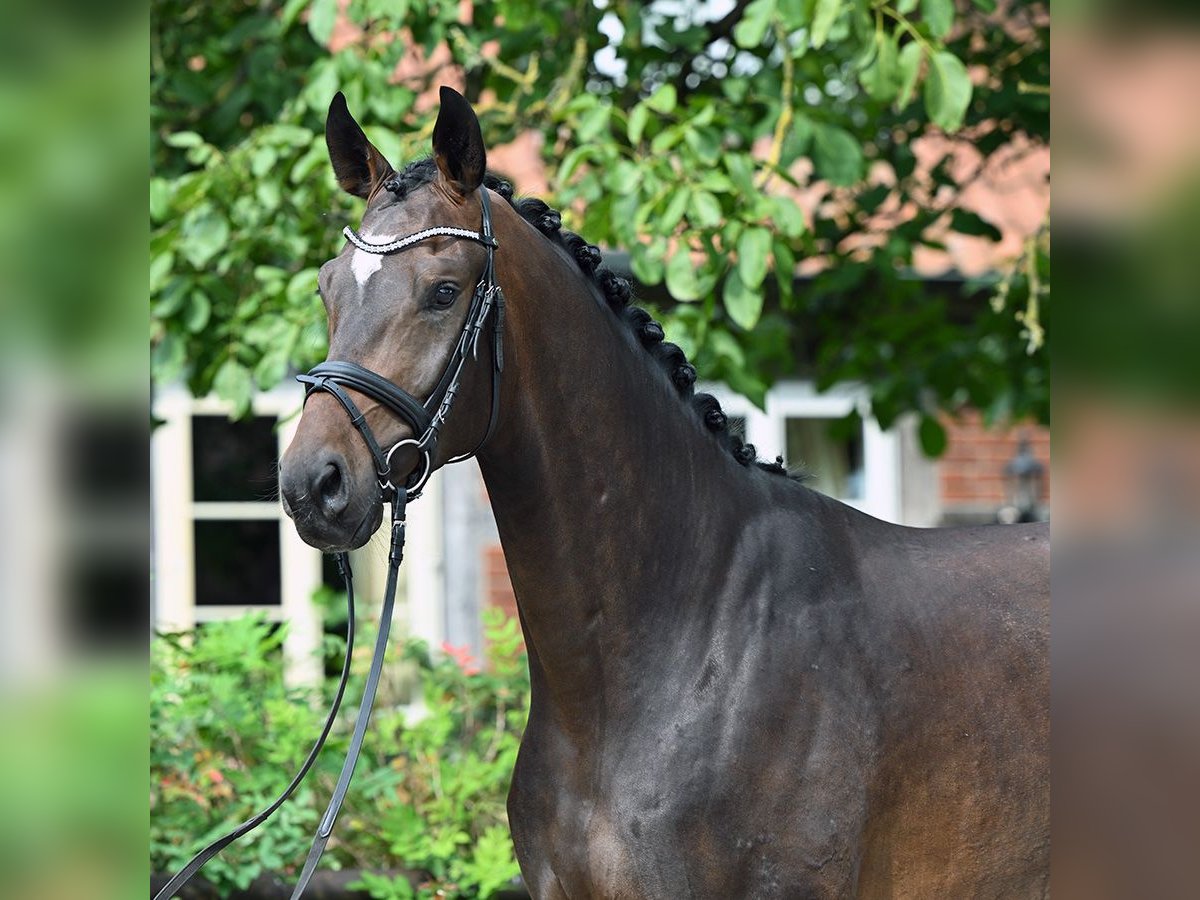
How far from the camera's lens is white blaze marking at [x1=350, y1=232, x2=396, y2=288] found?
2264 mm

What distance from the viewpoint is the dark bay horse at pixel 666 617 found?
92.2 inches

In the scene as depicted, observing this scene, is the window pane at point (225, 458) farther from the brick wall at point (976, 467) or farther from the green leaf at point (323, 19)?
the brick wall at point (976, 467)

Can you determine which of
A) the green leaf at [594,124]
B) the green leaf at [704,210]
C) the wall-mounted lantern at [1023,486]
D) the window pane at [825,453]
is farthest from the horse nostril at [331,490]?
the window pane at [825,453]

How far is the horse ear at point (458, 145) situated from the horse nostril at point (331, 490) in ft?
1.94

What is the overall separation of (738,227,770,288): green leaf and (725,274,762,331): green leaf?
0.04m

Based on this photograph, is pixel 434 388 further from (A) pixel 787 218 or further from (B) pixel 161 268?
(B) pixel 161 268

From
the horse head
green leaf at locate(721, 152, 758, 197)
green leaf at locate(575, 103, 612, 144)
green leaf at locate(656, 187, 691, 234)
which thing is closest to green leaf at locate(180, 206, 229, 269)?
green leaf at locate(575, 103, 612, 144)

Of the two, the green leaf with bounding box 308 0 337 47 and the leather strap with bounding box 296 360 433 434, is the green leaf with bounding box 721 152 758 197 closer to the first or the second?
the green leaf with bounding box 308 0 337 47

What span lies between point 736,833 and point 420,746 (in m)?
2.53

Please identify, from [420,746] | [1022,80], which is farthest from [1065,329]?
[1022,80]

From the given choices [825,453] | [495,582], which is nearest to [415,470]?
[495,582]

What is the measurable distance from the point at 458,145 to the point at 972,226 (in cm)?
325

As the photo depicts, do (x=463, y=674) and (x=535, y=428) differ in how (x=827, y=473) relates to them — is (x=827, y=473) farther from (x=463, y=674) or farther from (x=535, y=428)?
(x=535, y=428)

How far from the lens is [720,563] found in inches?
101
